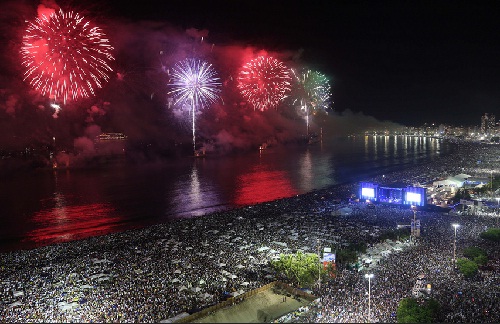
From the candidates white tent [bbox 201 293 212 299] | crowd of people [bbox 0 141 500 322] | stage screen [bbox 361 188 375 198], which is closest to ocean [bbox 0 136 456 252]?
crowd of people [bbox 0 141 500 322]

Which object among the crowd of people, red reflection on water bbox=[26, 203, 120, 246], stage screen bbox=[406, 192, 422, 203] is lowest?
red reflection on water bbox=[26, 203, 120, 246]

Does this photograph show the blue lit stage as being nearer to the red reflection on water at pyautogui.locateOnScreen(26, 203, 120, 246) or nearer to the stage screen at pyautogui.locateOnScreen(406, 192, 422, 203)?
the stage screen at pyautogui.locateOnScreen(406, 192, 422, 203)

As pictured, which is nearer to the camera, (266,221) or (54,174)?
(266,221)

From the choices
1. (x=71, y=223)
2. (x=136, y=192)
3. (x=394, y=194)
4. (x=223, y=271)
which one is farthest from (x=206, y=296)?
(x=136, y=192)

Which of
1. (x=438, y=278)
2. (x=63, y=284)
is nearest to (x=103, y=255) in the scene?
(x=63, y=284)

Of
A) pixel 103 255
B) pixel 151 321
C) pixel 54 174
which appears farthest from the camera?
pixel 54 174

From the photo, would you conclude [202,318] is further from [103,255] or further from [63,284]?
[103,255]
